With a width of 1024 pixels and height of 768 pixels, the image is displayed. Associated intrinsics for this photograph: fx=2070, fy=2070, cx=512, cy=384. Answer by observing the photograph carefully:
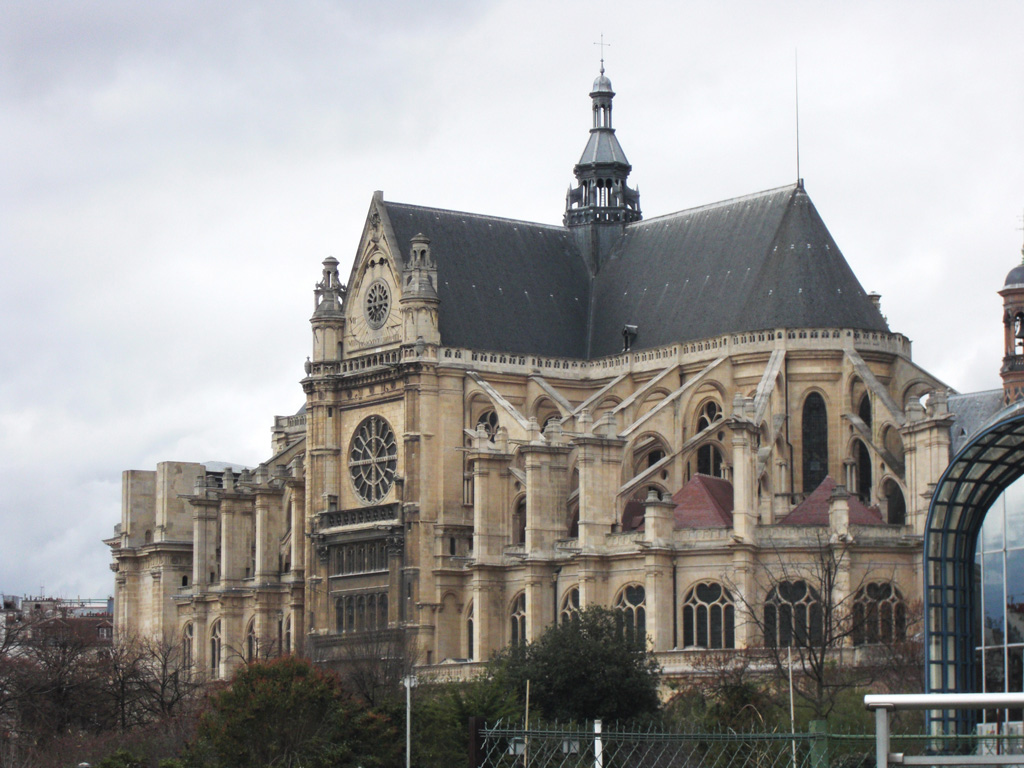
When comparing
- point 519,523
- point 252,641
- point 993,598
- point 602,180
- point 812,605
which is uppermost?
point 602,180

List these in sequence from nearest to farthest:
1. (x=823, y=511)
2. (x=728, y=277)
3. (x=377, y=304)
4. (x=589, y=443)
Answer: (x=823, y=511)
(x=589, y=443)
(x=728, y=277)
(x=377, y=304)

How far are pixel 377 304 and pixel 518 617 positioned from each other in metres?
17.7

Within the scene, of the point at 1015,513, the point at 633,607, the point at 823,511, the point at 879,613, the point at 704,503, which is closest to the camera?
the point at 1015,513

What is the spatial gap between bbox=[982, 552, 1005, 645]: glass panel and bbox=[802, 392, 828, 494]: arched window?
37807 mm

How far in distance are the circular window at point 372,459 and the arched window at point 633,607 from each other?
624 inches

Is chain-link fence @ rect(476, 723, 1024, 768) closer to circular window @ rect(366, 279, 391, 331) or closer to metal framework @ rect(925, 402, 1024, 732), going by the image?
metal framework @ rect(925, 402, 1024, 732)

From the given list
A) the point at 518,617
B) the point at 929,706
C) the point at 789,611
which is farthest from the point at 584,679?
the point at 929,706

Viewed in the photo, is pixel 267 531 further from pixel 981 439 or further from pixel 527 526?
pixel 981 439

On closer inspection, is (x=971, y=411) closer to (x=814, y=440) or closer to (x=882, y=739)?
(x=814, y=440)

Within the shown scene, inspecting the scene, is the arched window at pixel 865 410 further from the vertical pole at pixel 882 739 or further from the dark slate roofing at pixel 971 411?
the vertical pole at pixel 882 739

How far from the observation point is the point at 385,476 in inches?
3696

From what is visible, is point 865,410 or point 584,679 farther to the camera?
point 865,410

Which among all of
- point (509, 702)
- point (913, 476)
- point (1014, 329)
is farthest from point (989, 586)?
point (1014, 329)

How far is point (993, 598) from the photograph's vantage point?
48375 millimetres
